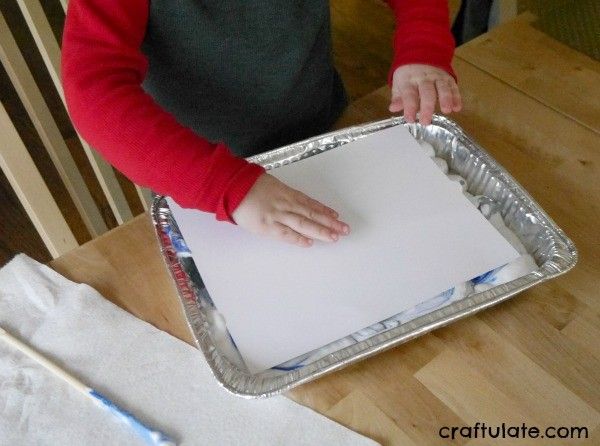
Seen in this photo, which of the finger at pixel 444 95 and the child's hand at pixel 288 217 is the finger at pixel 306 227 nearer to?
the child's hand at pixel 288 217

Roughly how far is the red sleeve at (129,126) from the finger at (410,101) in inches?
7.1

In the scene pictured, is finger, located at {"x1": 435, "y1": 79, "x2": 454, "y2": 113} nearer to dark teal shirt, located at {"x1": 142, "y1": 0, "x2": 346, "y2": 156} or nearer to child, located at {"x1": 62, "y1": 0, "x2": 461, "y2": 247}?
child, located at {"x1": 62, "y1": 0, "x2": 461, "y2": 247}

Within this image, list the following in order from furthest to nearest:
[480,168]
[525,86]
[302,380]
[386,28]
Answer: [386,28], [525,86], [480,168], [302,380]

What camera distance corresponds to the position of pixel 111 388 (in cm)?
45

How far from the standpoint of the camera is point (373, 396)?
44 cm

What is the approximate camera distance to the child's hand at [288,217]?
480 mm

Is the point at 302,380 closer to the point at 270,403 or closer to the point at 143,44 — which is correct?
the point at 270,403

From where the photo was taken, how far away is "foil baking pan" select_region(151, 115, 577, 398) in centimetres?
43

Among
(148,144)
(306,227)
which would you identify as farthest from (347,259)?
→ (148,144)

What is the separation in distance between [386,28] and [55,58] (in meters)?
1.18

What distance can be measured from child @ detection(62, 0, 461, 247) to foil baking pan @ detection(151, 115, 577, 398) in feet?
0.13

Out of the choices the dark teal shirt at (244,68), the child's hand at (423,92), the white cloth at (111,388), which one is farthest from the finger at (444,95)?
the white cloth at (111,388)

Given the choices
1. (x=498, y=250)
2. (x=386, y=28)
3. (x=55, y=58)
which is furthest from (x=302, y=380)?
(x=386, y=28)

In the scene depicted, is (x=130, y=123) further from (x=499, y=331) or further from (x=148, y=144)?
(x=499, y=331)
